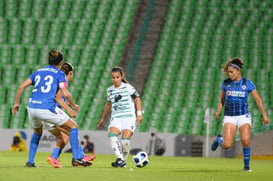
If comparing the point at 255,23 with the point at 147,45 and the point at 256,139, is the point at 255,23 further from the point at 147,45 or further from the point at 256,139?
the point at 256,139

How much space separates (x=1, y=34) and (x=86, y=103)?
16.0 ft

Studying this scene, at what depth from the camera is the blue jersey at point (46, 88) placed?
Result: 10188mm

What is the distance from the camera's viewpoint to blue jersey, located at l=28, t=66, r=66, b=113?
10188 millimetres

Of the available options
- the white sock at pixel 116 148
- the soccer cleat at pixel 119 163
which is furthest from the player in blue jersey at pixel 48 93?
the soccer cleat at pixel 119 163

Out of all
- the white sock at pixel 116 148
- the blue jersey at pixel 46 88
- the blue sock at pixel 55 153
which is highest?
the blue jersey at pixel 46 88

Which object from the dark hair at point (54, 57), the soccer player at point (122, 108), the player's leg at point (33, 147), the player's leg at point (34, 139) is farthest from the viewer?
the soccer player at point (122, 108)

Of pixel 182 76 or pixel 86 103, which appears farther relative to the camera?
pixel 182 76

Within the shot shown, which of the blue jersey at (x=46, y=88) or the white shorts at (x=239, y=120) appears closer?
the blue jersey at (x=46, y=88)

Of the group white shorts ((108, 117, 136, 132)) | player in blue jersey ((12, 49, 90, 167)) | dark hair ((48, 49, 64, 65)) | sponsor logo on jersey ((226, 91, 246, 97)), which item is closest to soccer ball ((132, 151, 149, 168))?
white shorts ((108, 117, 136, 132))

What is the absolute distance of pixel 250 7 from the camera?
94.6ft

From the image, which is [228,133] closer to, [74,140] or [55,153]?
[74,140]

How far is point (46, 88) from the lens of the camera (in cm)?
1020

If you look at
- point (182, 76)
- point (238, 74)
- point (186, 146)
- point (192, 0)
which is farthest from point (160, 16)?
point (238, 74)

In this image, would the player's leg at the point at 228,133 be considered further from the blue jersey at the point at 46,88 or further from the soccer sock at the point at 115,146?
the blue jersey at the point at 46,88
